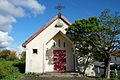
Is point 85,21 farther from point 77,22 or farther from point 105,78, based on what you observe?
point 105,78

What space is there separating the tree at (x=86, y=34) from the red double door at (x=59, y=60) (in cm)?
290

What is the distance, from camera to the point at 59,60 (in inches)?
1035

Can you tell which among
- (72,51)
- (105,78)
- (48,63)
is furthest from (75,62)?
(105,78)

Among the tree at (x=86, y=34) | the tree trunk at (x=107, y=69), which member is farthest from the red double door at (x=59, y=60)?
the tree trunk at (x=107, y=69)

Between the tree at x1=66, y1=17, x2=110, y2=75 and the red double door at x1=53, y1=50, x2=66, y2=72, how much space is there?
2904mm

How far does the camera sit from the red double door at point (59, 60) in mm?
26128

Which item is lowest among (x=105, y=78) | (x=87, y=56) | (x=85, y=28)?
(x=105, y=78)

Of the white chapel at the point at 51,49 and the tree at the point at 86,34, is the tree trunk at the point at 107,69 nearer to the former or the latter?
the tree at the point at 86,34

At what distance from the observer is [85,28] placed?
846 inches

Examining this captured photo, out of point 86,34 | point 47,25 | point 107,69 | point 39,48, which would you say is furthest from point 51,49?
point 107,69

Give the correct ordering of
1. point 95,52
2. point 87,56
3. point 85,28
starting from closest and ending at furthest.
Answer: point 85,28, point 95,52, point 87,56

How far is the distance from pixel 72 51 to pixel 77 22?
503 centimetres

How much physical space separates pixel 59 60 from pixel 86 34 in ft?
19.0

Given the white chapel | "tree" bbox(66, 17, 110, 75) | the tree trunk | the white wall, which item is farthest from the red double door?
the tree trunk
